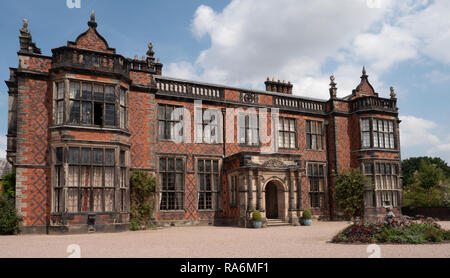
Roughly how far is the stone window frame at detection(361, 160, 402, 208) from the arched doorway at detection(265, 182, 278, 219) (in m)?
6.71

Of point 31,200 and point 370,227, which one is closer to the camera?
point 370,227

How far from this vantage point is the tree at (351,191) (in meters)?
26.9

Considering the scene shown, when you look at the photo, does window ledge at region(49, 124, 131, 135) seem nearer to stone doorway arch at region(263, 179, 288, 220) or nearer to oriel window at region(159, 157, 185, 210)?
oriel window at region(159, 157, 185, 210)

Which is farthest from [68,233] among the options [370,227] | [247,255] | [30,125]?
[370,227]

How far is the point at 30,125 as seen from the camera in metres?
19.3

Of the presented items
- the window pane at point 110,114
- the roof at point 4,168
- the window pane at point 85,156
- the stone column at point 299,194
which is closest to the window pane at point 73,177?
the window pane at point 85,156

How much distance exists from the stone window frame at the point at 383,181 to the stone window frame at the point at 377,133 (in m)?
1.18

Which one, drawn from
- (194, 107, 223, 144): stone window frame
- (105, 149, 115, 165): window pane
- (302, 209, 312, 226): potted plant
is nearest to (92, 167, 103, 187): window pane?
(105, 149, 115, 165): window pane

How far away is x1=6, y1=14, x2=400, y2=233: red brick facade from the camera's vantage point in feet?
62.2

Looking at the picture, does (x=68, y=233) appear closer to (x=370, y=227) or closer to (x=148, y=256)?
(x=148, y=256)

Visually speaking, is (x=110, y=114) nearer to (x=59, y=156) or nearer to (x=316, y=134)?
(x=59, y=156)

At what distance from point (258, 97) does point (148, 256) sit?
59.2 ft

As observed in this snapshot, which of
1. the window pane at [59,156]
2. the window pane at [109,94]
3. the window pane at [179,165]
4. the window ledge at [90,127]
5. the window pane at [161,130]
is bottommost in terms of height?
the window pane at [179,165]

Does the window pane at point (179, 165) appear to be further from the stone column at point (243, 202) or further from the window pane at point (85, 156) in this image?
the window pane at point (85, 156)
